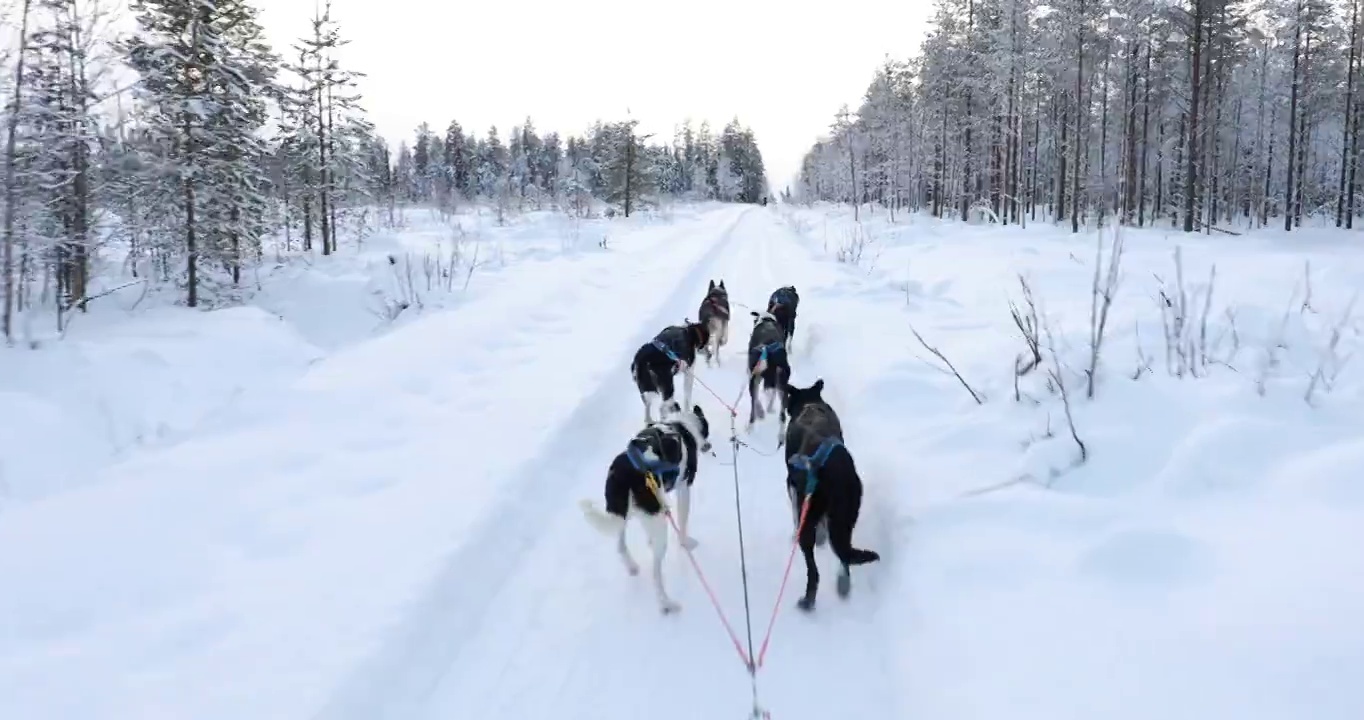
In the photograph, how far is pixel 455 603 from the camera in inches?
152

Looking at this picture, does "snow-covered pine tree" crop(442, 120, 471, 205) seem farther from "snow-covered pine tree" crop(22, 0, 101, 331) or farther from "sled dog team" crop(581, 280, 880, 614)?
"sled dog team" crop(581, 280, 880, 614)

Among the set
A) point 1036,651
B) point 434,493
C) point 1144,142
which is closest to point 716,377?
point 434,493

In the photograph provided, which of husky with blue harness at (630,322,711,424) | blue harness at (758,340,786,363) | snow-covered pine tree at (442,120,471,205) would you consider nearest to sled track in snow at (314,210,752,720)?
husky with blue harness at (630,322,711,424)

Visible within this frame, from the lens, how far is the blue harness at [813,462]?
12.4 feet

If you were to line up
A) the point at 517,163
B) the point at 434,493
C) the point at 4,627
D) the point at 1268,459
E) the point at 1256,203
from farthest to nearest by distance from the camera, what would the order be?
the point at 517,163
the point at 1256,203
the point at 434,493
the point at 1268,459
the point at 4,627

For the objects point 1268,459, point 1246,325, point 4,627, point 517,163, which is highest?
point 517,163

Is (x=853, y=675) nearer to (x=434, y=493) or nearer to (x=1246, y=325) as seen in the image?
(x=434, y=493)

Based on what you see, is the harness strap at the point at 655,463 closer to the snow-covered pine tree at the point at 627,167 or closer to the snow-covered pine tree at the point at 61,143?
the snow-covered pine tree at the point at 61,143

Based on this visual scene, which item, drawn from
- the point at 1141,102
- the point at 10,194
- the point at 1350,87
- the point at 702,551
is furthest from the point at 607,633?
the point at 1350,87

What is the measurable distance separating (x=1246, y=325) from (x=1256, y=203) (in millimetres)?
40091

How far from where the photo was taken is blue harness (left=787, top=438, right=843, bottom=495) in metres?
3.77

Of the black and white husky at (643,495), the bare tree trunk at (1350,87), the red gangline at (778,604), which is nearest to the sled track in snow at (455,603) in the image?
the black and white husky at (643,495)

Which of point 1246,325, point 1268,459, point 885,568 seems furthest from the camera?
point 1246,325

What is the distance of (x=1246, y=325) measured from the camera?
629cm
